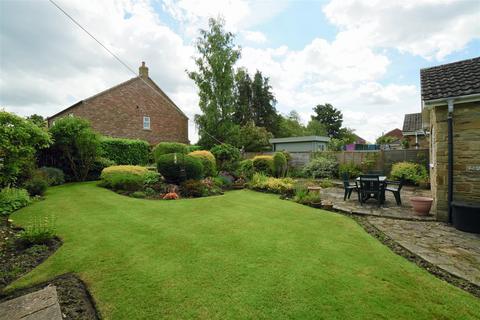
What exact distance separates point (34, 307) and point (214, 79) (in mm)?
22574

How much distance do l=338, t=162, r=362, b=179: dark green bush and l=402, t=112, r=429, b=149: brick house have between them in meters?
8.55

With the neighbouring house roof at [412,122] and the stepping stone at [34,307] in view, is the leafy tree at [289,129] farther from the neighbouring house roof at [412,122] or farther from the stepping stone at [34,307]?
the stepping stone at [34,307]

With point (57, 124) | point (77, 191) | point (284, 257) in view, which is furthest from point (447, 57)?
point (57, 124)

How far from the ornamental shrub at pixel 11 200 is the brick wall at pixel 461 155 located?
1160cm

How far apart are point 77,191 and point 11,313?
7.76 m

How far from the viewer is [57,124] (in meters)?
11.1

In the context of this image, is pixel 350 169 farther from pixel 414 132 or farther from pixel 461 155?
pixel 414 132

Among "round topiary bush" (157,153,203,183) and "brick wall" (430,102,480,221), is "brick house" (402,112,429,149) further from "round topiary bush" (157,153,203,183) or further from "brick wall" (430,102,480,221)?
"round topiary bush" (157,153,203,183)

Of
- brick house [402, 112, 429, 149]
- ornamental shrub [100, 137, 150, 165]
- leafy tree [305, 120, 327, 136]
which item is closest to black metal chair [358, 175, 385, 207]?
ornamental shrub [100, 137, 150, 165]

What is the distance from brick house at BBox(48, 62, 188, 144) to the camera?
18312 millimetres

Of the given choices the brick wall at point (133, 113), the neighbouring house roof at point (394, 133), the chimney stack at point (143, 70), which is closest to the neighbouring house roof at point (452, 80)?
the brick wall at point (133, 113)

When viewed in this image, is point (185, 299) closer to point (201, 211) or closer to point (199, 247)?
point (199, 247)

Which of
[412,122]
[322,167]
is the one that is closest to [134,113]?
[322,167]

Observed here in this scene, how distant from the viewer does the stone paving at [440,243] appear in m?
3.47
